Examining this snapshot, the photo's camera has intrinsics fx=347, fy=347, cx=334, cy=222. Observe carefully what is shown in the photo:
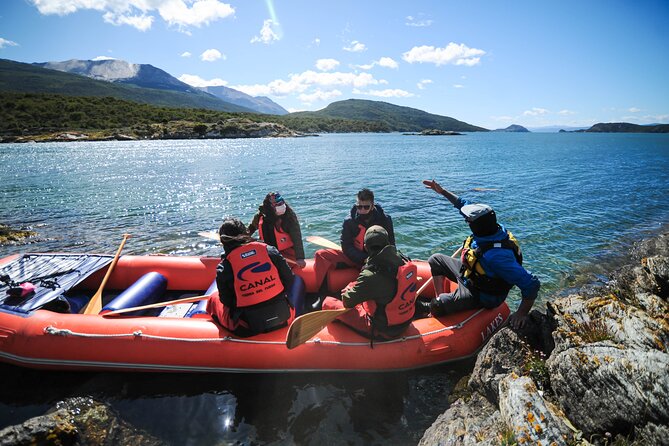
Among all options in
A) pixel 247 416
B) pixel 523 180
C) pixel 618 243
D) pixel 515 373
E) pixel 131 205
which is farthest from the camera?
pixel 523 180

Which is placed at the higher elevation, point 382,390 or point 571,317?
point 571,317

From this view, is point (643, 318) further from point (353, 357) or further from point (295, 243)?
point (295, 243)

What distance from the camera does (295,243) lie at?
672 centimetres

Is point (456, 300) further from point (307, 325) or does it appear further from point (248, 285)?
point (248, 285)

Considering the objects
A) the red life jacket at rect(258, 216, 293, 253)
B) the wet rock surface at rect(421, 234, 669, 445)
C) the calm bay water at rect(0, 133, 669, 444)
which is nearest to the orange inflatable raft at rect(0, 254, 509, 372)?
the calm bay water at rect(0, 133, 669, 444)

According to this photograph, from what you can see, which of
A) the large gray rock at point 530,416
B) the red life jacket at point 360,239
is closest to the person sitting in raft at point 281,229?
the red life jacket at point 360,239

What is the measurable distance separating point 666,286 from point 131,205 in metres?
17.4

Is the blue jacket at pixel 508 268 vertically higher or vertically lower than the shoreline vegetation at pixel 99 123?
lower

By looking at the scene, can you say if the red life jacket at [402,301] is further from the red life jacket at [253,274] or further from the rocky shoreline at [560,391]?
the red life jacket at [253,274]

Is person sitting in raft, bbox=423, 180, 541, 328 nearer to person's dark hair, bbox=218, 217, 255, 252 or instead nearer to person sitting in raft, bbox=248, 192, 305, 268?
person sitting in raft, bbox=248, 192, 305, 268

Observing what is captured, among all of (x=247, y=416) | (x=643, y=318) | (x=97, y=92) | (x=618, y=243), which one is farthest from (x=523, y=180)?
(x=97, y=92)

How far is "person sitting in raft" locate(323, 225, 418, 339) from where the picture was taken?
3.97 meters

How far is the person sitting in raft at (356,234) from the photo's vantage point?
6070 millimetres

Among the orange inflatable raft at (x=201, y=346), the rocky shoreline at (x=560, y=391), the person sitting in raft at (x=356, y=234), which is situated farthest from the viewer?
the person sitting in raft at (x=356, y=234)
